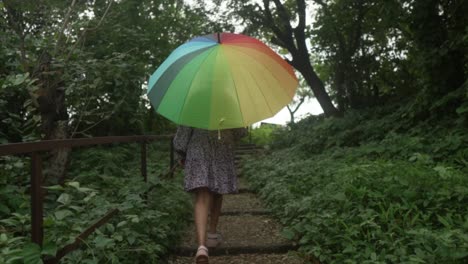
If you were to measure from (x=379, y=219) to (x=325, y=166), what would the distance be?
285 centimetres

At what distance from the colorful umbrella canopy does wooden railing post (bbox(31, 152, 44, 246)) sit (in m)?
1.11

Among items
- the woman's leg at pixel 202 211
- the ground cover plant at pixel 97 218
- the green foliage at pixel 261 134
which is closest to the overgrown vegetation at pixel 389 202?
the woman's leg at pixel 202 211

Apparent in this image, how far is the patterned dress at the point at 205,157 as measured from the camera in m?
3.44

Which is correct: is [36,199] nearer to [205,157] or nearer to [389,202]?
[205,157]

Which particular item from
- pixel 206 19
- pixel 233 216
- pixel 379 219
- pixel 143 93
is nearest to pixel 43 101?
pixel 233 216

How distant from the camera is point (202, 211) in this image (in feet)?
11.3

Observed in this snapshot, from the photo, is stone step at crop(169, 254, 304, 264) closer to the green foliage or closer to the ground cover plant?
the ground cover plant

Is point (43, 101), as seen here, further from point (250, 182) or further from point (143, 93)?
point (250, 182)

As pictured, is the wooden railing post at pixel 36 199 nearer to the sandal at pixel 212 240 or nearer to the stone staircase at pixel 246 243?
the stone staircase at pixel 246 243

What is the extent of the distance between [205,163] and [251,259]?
3.09ft

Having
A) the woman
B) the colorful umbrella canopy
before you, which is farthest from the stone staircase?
the colorful umbrella canopy

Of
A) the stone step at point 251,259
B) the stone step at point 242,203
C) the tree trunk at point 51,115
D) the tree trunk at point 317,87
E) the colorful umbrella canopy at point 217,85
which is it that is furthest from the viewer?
the tree trunk at point 317,87

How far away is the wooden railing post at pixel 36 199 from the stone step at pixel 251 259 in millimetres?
1654

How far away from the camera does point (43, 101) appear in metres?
4.75
